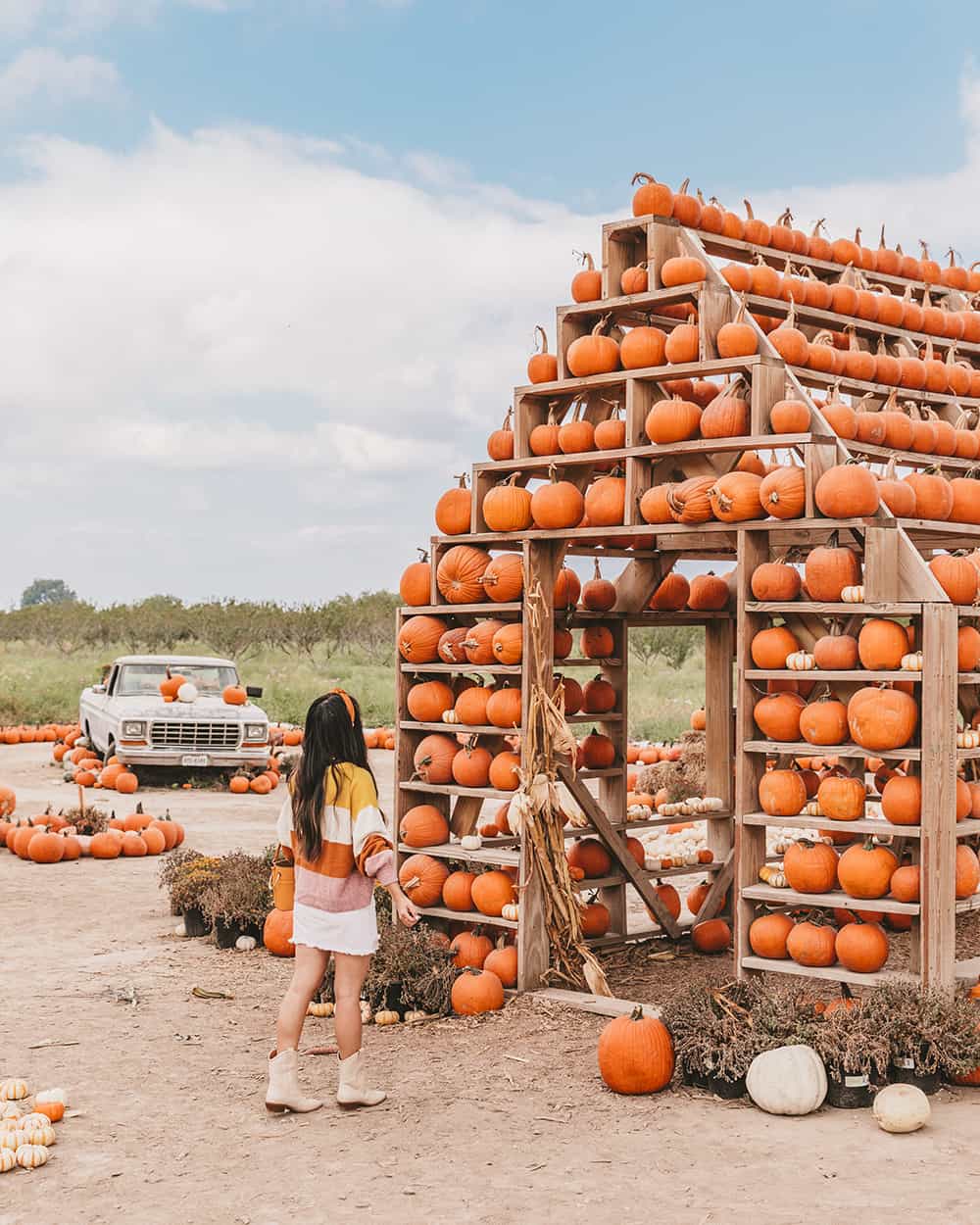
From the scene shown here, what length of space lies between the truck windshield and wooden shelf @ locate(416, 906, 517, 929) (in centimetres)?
1298

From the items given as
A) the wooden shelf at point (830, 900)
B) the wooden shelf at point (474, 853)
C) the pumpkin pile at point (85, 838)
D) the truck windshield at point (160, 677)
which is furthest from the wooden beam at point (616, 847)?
the truck windshield at point (160, 677)

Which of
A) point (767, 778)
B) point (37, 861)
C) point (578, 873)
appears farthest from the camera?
point (37, 861)

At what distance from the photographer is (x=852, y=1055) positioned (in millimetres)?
6227

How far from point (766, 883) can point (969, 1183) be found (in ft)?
7.87

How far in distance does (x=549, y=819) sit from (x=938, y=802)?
238cm

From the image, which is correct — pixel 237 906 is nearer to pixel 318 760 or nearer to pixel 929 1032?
pixel 318 760

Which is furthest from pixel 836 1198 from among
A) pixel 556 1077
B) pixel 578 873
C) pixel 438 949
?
pixel 578 873

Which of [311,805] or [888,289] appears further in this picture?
[888,289]

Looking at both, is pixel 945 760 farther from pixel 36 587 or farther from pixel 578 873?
pixel 36 587

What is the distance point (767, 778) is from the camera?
746 centimetres

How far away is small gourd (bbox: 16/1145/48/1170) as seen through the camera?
5.70m

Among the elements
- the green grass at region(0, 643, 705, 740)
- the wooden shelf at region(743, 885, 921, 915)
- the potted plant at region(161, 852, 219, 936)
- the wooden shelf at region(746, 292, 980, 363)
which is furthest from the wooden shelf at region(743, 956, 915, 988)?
the green grass at region(0, 643, 705, 740)

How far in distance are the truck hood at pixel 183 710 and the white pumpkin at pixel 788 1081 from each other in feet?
48.5

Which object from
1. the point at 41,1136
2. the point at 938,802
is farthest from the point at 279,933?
the point at 938,802
